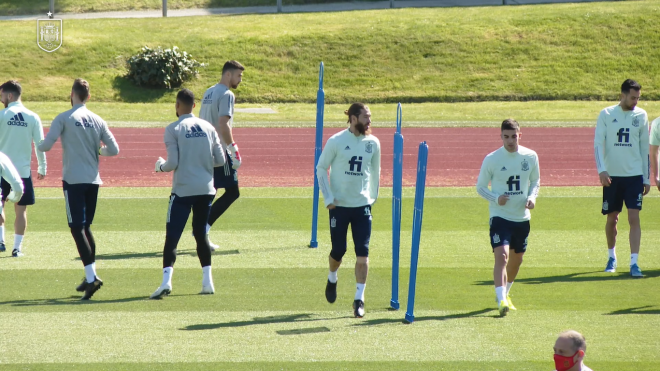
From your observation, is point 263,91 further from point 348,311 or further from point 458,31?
point 348,311

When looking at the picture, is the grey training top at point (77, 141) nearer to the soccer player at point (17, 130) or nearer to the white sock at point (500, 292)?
the soccer player at point (17, 130)

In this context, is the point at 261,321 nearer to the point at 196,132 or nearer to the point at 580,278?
the point at 196,132

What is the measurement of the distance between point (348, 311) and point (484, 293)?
5.43 ft

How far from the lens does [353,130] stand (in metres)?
8.26

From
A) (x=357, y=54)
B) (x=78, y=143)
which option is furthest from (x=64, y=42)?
(x=78, y=143)

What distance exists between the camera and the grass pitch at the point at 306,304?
22.9ft

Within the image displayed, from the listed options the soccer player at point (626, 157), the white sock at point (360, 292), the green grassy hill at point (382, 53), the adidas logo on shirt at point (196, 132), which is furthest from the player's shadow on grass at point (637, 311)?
the green grassy hill at point (382, 53)

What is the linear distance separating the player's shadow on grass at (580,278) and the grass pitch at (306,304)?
24 mm

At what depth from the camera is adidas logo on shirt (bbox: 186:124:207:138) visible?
8.79 meters

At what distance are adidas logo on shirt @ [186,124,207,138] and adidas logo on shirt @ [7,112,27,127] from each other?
2.81 metres

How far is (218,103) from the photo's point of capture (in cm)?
1089

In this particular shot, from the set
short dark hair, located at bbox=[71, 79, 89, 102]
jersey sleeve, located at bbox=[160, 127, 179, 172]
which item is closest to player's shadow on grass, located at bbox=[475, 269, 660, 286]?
jersey sleeve, located at bbox=[160, 127, 179, 172]

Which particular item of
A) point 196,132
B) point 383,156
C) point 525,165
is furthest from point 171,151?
point 383,156

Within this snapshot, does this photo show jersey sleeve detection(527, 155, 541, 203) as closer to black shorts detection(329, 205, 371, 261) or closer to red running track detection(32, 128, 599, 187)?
black shorts detection(329, 205, 371, 261)
